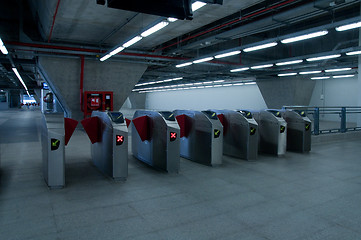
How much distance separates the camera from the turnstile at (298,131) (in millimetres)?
7080

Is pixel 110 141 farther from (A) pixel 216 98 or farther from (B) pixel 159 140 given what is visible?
(A) pixel 216 98

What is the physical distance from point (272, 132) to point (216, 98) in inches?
680

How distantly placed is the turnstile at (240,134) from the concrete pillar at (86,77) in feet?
20.0

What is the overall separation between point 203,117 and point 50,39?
19.8 ft

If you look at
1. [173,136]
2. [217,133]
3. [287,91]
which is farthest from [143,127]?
[287,91]

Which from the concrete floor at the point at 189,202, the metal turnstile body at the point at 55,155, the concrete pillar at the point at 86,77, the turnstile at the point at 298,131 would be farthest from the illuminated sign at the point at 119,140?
the concrete pillar at the point at 86,77

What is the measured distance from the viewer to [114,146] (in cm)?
450

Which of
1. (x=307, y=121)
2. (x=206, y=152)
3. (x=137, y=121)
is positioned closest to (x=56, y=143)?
(x=137, y=121)

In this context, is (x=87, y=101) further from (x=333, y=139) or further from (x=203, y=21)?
(x=333, y=139)

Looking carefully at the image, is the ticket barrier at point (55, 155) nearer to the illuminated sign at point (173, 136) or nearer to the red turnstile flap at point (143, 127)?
the red turnstile flap at point (143, 127)

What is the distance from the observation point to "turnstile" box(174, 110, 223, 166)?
562cm

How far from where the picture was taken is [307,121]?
7090 millimetres

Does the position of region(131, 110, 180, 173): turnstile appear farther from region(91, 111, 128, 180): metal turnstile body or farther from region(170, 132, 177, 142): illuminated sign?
region(91, 111, 128, 180): metal turnstile body

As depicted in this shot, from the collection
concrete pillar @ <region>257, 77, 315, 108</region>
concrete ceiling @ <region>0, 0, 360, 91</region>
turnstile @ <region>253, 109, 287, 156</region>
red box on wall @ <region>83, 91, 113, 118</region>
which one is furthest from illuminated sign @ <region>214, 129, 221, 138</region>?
concrete pillar @ <region>257, 77, 315, 108</region>
